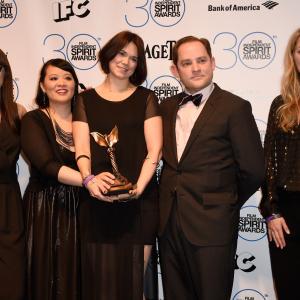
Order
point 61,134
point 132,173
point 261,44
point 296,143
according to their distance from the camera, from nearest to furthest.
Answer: point 296,143, point 132,173, point 61,134, point 261,44

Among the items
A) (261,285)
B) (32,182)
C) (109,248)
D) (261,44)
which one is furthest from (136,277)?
(261,44)

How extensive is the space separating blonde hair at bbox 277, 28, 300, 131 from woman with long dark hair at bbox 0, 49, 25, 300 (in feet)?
4.67

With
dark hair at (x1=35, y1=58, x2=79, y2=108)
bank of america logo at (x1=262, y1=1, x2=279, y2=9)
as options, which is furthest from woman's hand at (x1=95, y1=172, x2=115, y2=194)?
bank of america logo at (x1=262, y1=1, x2=279, y2=9)

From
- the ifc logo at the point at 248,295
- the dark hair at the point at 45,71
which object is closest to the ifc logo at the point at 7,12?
the dark hair at the point at 45,71

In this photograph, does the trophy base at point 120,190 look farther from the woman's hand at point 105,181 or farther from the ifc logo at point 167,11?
the ifc logo at point 167,11

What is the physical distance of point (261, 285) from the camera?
2.86m

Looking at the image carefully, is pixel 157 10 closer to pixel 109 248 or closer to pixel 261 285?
pixel 109 248

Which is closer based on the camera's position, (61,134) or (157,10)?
(61,134)

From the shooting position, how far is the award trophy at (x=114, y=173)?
2006 mm

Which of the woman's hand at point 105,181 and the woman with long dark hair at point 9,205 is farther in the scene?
the woman with long dark hair at point 9,205

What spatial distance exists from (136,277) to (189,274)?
28 centimetres

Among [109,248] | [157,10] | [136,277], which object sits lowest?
[136,277]

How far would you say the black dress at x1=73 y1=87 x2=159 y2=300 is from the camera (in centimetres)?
221

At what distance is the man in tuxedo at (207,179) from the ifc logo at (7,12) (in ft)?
4.74
